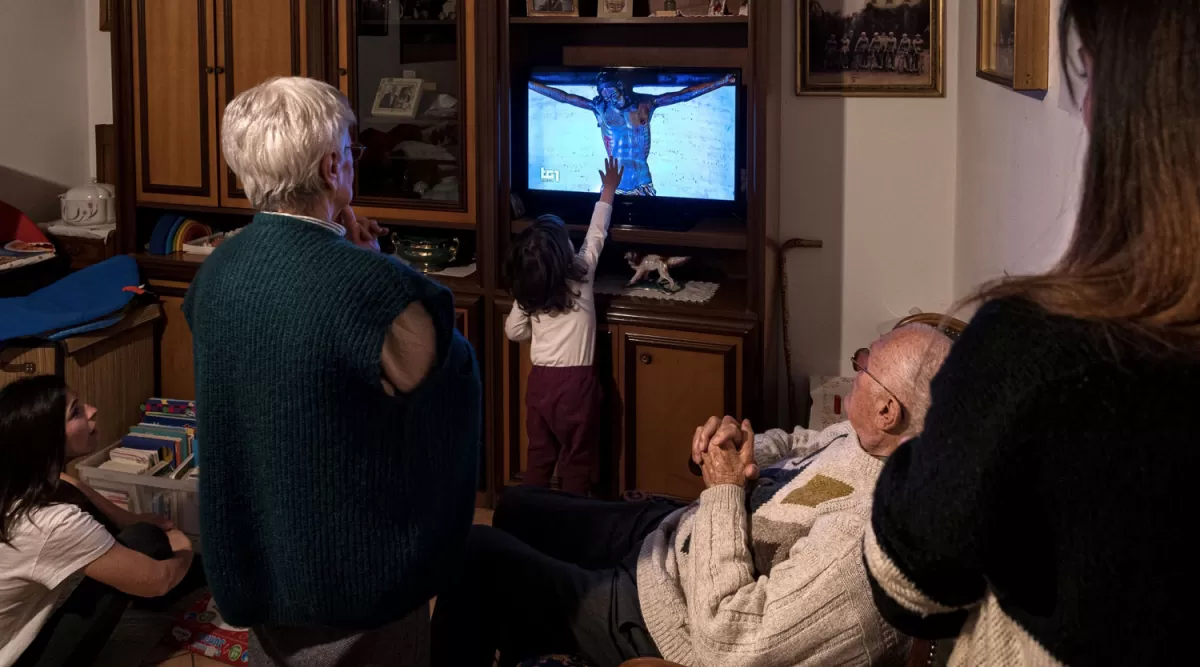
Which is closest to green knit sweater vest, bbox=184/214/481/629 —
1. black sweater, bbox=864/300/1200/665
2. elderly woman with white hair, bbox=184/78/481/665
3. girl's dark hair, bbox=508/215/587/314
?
elderly woman with white hair, bbox=184/78/481/665

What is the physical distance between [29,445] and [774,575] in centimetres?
159

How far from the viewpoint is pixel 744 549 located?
1.70 meters

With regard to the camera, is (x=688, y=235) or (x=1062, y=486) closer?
(x=1062, y=486)

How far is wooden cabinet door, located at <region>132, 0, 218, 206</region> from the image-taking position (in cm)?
358

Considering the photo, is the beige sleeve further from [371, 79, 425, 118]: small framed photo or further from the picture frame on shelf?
the picture frame on shelf

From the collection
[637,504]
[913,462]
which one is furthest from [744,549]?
[913,462]

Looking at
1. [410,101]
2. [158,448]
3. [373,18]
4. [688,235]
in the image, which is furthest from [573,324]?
[158,448]

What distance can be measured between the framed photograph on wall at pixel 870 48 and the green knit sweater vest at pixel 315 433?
2023 millimetres

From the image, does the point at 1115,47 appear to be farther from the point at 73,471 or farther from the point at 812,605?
the point at 73,471

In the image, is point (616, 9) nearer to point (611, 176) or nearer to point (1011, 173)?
point (611, 176)

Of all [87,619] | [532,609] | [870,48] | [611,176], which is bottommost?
[87,619]

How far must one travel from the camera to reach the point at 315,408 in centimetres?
158

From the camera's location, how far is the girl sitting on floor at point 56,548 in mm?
2230

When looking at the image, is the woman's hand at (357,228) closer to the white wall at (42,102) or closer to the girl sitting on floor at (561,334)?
the girl sitting on floor at (561,334)
